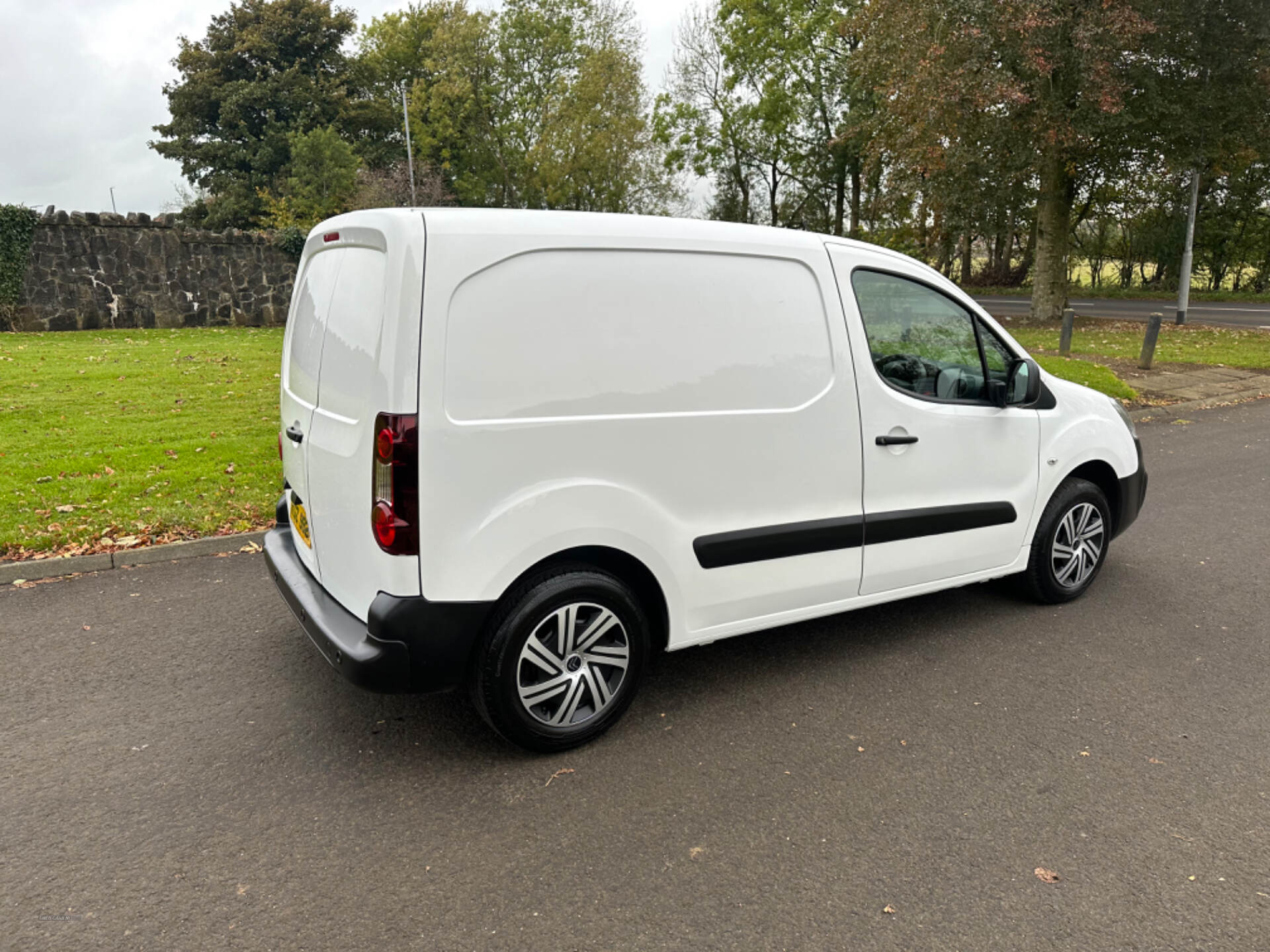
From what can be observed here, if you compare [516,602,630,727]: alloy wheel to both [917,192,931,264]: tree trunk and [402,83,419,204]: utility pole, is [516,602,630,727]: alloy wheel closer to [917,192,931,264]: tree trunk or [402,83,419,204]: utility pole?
[917,192,931,264]: tree trunk

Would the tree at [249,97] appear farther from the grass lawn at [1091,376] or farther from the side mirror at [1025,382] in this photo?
the side mirror at [1025,382]

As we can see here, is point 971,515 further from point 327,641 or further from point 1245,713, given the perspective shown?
point 327,641

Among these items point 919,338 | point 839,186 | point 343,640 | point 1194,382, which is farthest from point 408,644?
point 839,186

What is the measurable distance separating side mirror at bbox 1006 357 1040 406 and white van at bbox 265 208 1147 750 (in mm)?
59

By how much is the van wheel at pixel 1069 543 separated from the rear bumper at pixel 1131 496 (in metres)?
0.12

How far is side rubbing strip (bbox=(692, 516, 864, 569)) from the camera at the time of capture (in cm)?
346

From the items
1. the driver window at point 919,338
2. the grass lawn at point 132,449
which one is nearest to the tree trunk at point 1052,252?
the grass lawn at point 132,449

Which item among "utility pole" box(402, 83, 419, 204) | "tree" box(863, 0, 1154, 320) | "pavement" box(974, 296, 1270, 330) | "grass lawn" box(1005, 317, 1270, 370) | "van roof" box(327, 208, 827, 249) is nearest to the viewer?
"van roof" box(327, 208, 827, 249)

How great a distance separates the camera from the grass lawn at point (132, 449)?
586 cm

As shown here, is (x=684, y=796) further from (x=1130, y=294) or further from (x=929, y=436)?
(x=1130, y=294)

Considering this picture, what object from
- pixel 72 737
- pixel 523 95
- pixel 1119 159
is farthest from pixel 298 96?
pixel 72 737

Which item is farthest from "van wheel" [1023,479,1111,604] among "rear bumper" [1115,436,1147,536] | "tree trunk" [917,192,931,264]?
"tree trunk" [917,192,931,264]

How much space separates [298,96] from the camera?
140 ft

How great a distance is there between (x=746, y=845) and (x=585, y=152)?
3803cm
